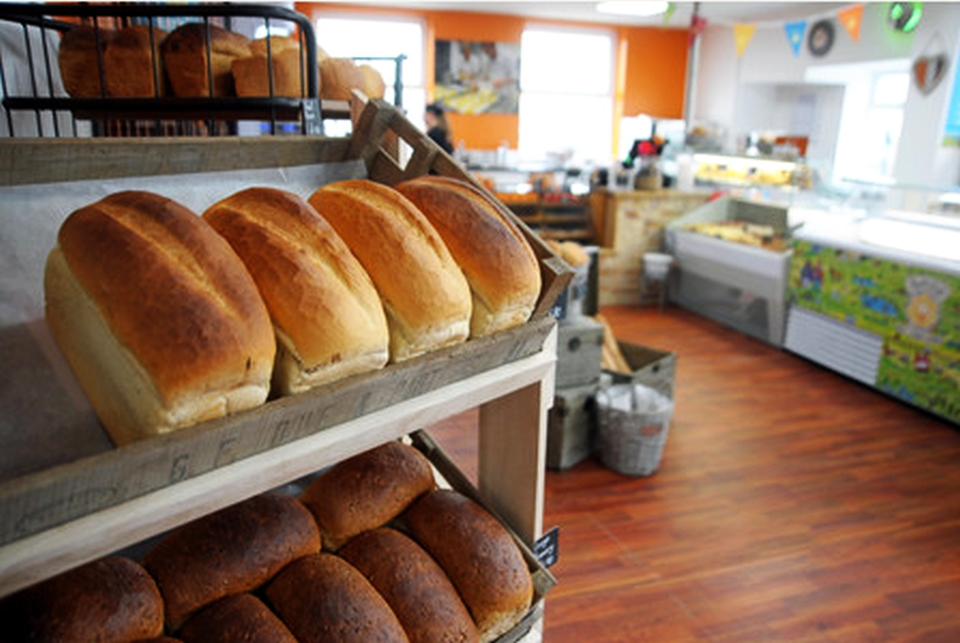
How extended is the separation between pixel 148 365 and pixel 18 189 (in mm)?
354

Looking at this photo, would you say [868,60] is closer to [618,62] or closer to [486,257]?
[618,62]

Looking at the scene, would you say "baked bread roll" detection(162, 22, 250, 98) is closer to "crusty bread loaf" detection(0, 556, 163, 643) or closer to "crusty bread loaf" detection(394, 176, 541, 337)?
"crusty bread loaf" detection(394, 176, 541, 337)

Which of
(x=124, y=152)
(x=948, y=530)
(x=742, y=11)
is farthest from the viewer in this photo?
(x=742, y=11)

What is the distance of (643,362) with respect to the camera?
383 centimetres

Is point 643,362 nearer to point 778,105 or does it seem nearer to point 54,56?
point 54,56

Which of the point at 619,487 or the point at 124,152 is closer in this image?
the point at 124,152

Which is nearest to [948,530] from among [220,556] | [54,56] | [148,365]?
[220,556]

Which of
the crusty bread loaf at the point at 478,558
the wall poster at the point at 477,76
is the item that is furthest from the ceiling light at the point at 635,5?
the crusty bread loaf at the point at 478,558

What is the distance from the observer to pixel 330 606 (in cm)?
85

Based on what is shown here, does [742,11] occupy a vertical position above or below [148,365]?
above

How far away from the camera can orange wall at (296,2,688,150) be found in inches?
404

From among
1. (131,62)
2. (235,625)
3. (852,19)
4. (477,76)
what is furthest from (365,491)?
(477,76)

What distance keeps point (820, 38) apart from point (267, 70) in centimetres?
887

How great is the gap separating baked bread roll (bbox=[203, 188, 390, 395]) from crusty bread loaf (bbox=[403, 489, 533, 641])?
0.40m
